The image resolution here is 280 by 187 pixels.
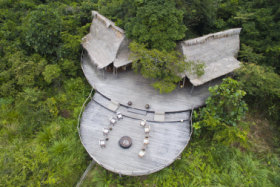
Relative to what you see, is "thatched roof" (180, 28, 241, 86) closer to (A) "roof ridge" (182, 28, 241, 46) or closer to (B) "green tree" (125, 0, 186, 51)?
(A) "roof ridge" (182, 28, 241, 46)

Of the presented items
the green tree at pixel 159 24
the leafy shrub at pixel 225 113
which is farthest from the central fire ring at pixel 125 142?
the green tree at pixel 159 24

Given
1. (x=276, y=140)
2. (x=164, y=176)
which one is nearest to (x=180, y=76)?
(x=164, y=176)

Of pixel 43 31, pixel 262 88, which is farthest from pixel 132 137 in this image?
pixel 43 31

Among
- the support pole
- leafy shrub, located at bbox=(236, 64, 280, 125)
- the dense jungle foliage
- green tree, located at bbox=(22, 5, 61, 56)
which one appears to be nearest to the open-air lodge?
the dense jungle foliage

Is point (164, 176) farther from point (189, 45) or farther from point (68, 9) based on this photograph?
point (68, 9)

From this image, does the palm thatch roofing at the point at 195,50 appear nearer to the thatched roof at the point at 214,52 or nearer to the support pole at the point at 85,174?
the thatched roof at the point at 214,52

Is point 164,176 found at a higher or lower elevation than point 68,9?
lower
